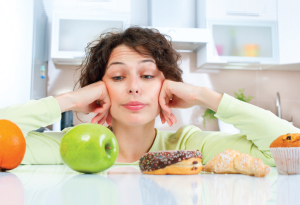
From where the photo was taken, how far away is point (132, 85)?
1056mm

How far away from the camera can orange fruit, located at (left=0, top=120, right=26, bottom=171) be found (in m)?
0.67

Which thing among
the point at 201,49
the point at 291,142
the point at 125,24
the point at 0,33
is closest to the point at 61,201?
the point at 291,142

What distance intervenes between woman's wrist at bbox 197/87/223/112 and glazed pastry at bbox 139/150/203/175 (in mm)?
455

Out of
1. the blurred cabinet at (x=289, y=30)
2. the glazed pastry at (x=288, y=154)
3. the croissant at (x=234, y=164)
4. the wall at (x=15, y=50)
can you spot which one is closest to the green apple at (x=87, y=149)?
the croissant at (x=234, y=164)

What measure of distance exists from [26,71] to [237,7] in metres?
1.93

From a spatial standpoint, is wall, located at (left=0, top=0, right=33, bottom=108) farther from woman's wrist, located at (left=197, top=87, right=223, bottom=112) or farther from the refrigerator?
woman's wrist, located at (left=197, top=87, right=223, bottom=112)

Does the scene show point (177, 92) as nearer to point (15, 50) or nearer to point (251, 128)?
point (251, 128)

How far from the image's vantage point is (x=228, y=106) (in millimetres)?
1031

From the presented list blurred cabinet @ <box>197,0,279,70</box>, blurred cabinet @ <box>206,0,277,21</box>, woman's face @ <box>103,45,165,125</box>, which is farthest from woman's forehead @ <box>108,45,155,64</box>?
blurred cabinet @ <box>206,0,277,21</box>

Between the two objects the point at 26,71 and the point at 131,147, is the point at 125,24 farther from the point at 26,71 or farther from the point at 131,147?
the point at 131,147

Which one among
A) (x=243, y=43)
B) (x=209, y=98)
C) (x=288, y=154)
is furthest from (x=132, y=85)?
(x=243, y=43)

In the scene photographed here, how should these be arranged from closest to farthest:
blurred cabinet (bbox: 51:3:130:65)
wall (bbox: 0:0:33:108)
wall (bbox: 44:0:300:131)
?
wall (bbox: 0:0:33:108)
blurred cabinet (bbox: 51:3:130:65)
wall (bbox: 44:0:300:131)

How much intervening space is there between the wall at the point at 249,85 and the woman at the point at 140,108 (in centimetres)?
173

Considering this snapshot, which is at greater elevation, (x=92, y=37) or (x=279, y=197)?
(x=92, y=37)
